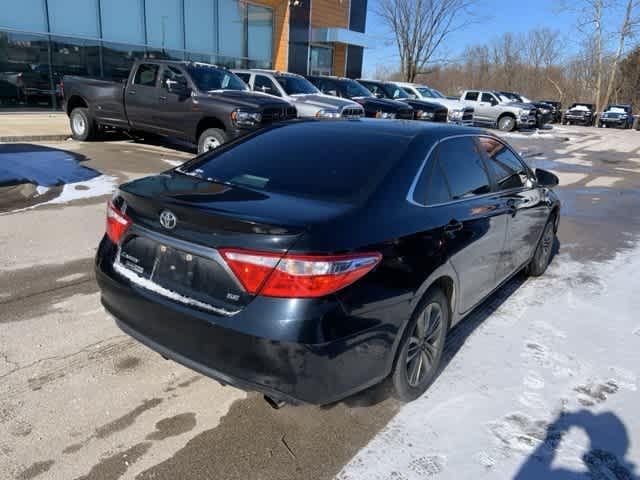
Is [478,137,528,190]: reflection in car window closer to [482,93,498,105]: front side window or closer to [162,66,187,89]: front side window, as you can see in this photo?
[162,66,187,89]: front side window

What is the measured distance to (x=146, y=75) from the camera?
10844 millimetres

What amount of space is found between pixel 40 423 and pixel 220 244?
4.61ft

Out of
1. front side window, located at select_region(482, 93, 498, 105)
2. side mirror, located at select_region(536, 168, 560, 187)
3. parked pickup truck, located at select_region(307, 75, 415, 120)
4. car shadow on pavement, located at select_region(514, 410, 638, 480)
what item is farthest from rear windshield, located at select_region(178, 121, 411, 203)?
front side window, located at select_region(482, 93, 498, 105)

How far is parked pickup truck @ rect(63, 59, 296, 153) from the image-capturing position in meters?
9.65

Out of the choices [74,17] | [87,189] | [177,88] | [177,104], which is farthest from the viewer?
[74,17]

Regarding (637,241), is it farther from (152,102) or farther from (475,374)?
(152,102)

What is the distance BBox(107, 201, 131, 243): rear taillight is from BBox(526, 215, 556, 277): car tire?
3937 millimetres

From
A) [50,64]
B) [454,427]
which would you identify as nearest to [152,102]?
[50,64]

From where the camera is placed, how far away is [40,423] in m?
2.66

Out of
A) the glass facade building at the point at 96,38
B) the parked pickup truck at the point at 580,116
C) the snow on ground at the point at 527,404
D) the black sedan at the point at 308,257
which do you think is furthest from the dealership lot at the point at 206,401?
the parked pickup truck at the point at 580,116

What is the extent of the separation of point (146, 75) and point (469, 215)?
9.44 m

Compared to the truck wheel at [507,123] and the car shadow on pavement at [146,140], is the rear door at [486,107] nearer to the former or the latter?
the truck wheel at [507,123]

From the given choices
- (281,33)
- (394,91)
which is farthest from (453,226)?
(281,33)

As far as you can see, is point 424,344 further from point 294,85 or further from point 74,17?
point 74,17
